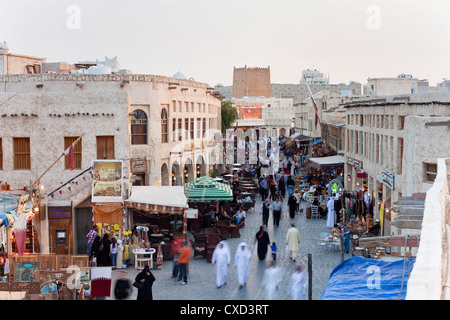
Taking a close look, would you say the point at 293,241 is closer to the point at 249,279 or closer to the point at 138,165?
the point at 249,279

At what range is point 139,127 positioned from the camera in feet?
87.5

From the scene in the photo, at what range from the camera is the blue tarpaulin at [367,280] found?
29.2ft

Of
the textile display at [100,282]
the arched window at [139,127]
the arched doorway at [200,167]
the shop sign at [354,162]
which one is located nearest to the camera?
the textile display at [100,282]

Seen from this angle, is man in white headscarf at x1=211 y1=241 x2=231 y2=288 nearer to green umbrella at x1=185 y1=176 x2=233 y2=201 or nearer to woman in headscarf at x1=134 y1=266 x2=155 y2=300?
woman in headscarf at x1=134 y1=266 x2=155 y2=300

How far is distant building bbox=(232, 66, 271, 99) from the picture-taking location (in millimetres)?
132625

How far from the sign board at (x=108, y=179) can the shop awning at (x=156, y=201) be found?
1.60 ft

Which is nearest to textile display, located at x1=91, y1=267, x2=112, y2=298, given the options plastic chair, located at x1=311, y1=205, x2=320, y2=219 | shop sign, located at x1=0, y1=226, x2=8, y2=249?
shop sign, located at x1=0, y1=226, x2=8, y2=249

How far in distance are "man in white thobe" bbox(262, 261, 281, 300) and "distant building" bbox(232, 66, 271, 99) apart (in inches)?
4629

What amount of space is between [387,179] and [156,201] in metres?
7.93

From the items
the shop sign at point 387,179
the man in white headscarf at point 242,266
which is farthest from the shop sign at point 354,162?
the man in white headscarf at point 242,266

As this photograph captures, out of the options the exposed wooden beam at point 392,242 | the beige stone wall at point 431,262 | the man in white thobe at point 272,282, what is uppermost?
the beige stone wall at point 431,262

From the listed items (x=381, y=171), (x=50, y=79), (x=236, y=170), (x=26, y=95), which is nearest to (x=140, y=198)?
(x=26, y=95)

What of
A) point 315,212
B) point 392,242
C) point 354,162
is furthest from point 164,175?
point 392,242

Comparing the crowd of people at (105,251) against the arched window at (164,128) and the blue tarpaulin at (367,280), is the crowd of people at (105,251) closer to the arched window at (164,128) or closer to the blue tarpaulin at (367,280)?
the blue tarpaulin at (367,280)
